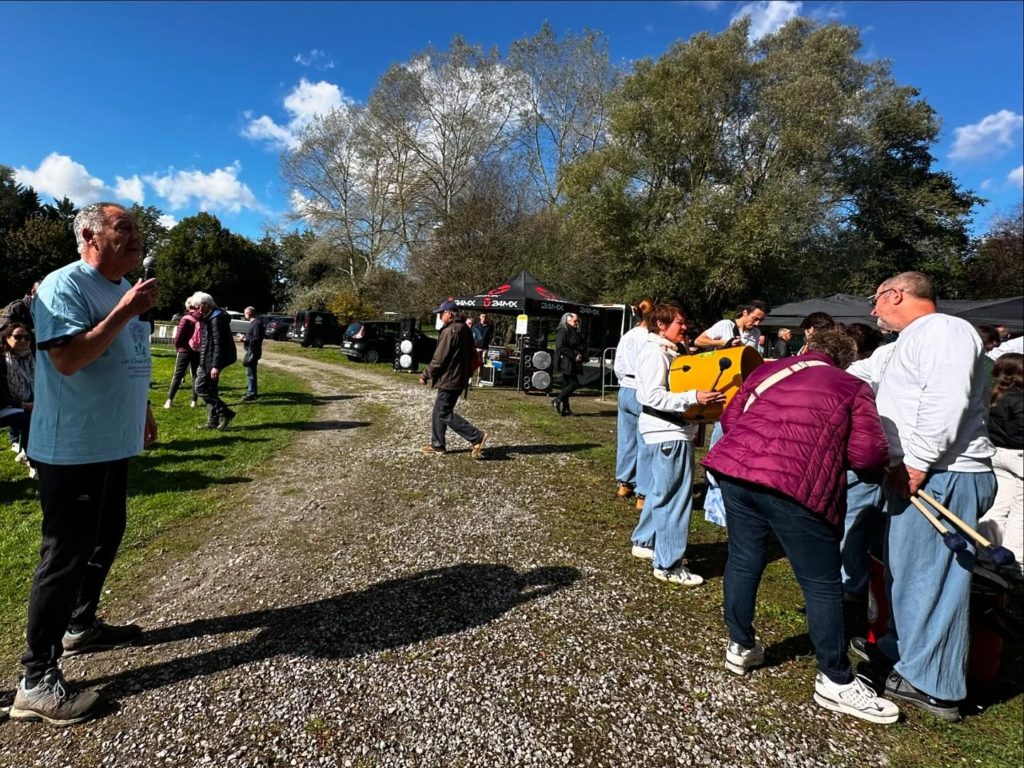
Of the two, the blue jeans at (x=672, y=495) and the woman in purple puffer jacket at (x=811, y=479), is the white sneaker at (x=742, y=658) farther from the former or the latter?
the blue jeans at (x=672, y=495)

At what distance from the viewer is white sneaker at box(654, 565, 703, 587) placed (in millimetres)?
3652

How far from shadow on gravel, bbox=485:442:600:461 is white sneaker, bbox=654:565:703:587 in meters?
3.32

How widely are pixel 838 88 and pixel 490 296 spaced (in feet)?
59.9

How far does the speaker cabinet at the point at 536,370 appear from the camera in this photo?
43.8 ft

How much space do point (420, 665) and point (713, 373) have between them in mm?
2390

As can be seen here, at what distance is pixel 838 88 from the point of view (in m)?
21.5

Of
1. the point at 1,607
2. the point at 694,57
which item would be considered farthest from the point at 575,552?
the point at 694,57

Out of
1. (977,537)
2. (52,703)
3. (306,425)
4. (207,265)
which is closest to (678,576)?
(977,537)

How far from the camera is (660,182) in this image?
72.4 ft

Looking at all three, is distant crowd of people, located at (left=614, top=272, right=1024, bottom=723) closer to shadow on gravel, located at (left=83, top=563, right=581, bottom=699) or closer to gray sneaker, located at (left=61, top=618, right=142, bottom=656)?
shadow on gravel, located at (left=83, top=563, right=581, bottom=699)

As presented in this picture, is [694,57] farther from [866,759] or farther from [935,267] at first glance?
[866,759]

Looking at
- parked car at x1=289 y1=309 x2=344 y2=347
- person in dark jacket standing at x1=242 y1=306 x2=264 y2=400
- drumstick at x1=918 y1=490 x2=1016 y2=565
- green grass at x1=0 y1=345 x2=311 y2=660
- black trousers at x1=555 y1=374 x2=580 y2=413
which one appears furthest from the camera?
parked car at x1=289 y1=309 x2=344 y2=347

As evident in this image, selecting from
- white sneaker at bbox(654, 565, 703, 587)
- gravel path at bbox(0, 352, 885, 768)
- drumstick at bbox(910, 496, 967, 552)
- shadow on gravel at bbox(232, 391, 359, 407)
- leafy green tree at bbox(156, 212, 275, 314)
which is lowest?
gravel path at bbox(0, 352, 885, 768)

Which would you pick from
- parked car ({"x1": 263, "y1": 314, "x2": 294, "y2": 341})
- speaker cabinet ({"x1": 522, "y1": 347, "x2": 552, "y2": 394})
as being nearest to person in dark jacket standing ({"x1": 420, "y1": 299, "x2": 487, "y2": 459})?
speaker cabinet ({"x1": 522, "y1": 347, "x2": 552, "y2": 394})
